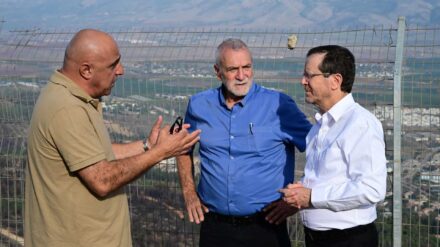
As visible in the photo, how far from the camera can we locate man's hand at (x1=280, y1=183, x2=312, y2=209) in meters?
3.88

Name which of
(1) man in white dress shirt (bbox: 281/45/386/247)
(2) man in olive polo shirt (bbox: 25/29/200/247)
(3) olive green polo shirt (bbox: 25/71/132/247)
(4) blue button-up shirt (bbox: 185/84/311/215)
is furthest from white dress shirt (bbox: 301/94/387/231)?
(3) olive green polo shirt (bbox: 25/71/132/247)

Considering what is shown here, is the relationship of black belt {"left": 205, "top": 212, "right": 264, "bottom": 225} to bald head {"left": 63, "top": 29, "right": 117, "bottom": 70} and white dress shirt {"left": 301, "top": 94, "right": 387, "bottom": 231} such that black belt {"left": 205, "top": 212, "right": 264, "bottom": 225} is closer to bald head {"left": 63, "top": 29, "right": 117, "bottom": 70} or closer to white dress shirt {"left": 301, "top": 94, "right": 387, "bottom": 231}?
white dress shirt {"left": 301, "top": 94, "right": 387, "bottom": 231}

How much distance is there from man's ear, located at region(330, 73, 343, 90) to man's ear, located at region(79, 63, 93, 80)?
1338 millimetres

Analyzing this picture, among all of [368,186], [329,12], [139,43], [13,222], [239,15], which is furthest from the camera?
[239,15]

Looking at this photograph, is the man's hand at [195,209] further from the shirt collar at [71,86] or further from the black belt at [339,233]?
the shirt collar at [71,86]

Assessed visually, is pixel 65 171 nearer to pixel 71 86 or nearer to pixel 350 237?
pixel 71 86

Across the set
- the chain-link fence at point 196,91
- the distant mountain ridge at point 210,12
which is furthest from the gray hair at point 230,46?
the distant mountain ridge at point 210,12

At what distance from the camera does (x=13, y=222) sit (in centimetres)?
698

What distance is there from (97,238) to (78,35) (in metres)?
1.09

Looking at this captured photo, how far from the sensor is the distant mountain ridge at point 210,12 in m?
98.5

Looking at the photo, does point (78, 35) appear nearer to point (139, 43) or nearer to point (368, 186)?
point (368, 186)

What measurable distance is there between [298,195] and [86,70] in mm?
1338

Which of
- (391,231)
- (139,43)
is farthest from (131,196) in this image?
(391,231)

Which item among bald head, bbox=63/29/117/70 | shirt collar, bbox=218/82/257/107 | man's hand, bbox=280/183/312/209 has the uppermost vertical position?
bald head, bbox=63/29/117/70
